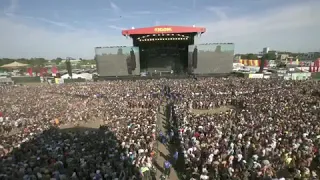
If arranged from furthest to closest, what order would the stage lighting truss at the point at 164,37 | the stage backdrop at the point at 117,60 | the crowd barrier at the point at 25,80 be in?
the crowd barrier at the point at 25,80, the stage lighting truss at the point at 164,37, the stage backdrop at the point at 117,60

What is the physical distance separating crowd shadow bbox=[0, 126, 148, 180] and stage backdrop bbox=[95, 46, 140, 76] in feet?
86.5

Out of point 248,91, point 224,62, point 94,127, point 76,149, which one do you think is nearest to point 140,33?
point 224,62

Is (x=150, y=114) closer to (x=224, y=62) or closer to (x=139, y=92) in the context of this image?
(x=139, y=92)

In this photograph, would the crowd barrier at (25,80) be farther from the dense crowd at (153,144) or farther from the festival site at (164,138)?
the dense crowd at (153,144)

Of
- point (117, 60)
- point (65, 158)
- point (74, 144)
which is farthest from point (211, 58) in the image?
point (65, 158)

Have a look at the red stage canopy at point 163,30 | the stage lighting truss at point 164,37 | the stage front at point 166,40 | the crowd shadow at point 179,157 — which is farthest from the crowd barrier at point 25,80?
the crowd shadow at point 179,157

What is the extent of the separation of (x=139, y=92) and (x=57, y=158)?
15588 millimetres

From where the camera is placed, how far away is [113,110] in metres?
17.3

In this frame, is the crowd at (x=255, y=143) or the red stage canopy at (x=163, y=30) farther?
the red stage canopy at (x=163, y=30)

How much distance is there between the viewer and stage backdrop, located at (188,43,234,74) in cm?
3694

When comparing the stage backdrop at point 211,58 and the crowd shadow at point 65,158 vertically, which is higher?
the stage backdrop at point 211,58

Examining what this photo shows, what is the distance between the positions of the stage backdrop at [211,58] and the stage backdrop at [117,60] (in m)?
9.59

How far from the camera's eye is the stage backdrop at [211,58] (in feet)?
121

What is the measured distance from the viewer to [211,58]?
123 feet
